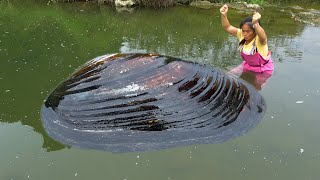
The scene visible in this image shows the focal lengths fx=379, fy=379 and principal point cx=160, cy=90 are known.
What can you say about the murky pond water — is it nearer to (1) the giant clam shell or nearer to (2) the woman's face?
(1) the giant clam shell

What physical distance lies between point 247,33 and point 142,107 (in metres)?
2.15

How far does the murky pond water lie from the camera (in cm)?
295

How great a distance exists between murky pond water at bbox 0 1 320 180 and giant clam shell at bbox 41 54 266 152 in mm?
122

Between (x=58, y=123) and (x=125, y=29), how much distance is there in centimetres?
535

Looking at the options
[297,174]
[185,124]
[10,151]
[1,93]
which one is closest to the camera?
[297,174]

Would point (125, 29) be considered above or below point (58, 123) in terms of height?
below

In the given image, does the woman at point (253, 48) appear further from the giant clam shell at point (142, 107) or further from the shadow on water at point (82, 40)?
the giant clam shell at point (142, 107)

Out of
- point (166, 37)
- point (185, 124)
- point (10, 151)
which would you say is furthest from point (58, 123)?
point (166, 37)

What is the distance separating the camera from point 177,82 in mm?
3545

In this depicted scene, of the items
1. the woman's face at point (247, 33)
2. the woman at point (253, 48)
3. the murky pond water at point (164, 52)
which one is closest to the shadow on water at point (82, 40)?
the murky pond water at point (164, 52)

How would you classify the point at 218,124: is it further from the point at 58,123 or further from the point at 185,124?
the point at 58,123

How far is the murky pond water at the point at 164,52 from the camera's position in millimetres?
2953

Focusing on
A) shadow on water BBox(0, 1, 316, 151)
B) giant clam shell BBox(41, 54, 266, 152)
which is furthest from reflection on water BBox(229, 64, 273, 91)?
giant clam shell BBox(41, 54, 266, 152)

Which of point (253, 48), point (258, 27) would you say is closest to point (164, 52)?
point (253, 48)
